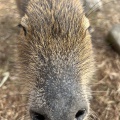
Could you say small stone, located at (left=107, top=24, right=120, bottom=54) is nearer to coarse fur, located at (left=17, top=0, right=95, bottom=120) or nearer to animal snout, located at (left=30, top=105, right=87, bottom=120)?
coarse fur, located at (left=17, top=0, right=95, bottom=120)

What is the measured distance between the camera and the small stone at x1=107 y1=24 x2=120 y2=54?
5.60 m

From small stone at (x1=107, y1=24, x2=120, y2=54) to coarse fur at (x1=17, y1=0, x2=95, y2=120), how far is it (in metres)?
1.61

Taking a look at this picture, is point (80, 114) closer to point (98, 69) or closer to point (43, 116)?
point (43, 116)

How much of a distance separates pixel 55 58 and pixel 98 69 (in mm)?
2134

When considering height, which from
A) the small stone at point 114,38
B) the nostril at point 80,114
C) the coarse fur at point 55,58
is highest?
the small stone at point 114,38

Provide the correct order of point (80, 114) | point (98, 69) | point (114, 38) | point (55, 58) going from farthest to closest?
point (114, 38) → point (98, 69) → point (55, 58) → point (80, 114)

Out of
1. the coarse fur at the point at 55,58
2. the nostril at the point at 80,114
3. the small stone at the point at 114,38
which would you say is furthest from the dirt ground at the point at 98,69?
the nostril at the point at 80,114

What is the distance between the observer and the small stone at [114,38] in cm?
560

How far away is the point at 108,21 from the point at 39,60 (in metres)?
2.90

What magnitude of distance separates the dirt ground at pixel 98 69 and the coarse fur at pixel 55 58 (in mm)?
1169

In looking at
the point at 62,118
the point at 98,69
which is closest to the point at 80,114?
the point at 62,118

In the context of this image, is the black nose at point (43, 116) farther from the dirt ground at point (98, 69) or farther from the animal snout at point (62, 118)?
the dirt ground at point (98, 69)

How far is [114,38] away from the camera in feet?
18.5

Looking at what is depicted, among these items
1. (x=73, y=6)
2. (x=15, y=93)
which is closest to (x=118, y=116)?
(x=15, y=93)
